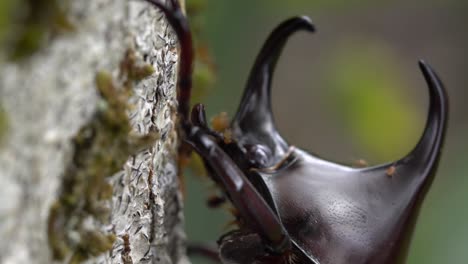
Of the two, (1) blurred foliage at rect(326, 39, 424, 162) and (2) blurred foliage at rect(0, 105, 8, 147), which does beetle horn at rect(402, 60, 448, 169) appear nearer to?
(2) blurred foliage at rect(0, 105, 8, 147)

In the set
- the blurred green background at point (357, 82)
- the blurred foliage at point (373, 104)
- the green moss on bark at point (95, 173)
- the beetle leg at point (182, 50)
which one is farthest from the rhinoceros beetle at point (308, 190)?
the blurred foliage at point (373, 104)

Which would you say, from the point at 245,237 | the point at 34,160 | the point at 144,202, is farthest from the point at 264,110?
the point at 34,160

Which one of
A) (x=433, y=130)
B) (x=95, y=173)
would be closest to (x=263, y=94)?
(x=433, y=130)

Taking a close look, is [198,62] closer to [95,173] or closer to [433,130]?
[433,130]

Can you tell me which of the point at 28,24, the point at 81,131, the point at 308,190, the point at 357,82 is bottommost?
the point at 357,82

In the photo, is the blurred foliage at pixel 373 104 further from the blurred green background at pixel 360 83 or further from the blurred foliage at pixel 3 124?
the blurred foliage at pixel 3 124

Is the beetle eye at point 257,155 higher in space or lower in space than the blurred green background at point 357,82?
higher

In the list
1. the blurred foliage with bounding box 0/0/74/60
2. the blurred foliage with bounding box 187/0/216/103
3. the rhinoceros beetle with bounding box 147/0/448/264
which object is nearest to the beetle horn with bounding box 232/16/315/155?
the rhinoceros beetle with bounding box 147/0/448/264
